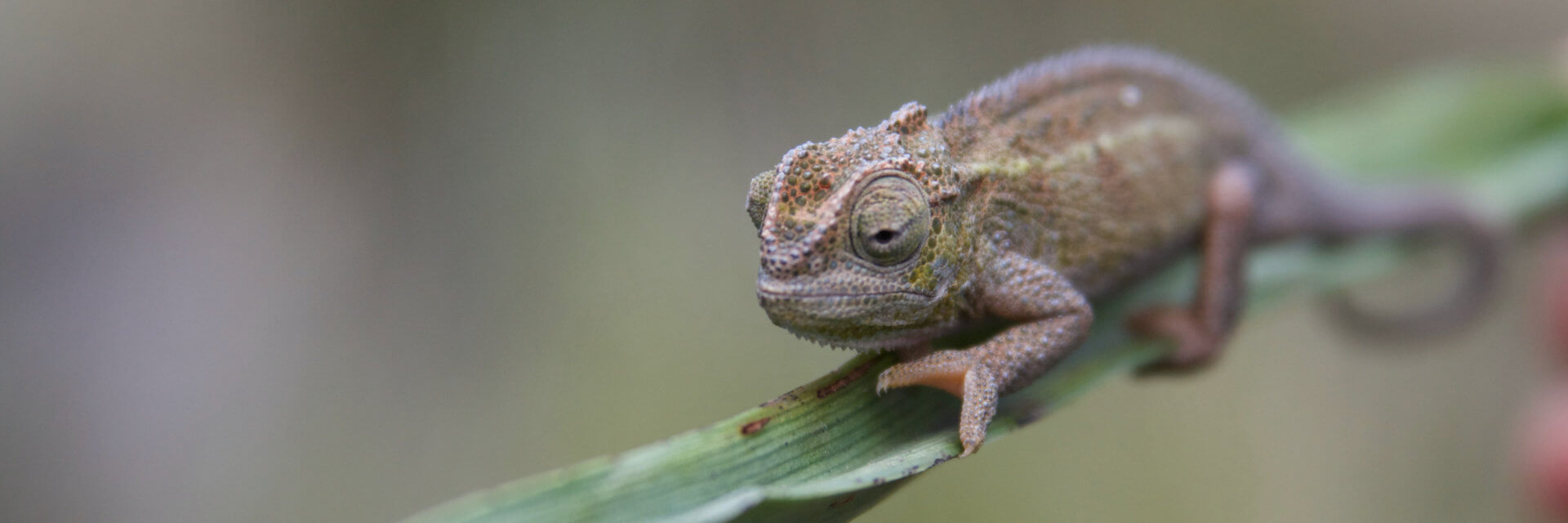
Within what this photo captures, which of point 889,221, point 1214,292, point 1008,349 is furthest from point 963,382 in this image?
point 1214,292

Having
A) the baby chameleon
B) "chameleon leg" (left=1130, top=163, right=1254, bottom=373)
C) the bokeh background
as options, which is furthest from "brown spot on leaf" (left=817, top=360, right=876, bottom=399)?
the bokeh background

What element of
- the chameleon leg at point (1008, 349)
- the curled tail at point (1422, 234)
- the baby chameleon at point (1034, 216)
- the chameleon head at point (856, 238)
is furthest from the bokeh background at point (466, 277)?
the chameleon head at point (856, 238)

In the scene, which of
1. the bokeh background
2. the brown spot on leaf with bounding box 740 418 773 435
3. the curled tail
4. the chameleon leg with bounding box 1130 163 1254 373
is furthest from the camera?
the bokeh background

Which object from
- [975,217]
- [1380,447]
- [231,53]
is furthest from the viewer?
[1380,447]

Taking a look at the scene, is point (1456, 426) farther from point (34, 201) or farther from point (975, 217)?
point (34, 201)

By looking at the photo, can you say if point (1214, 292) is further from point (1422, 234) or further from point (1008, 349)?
point (1422, 234)

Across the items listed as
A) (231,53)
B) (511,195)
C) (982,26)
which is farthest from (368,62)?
(982,26)

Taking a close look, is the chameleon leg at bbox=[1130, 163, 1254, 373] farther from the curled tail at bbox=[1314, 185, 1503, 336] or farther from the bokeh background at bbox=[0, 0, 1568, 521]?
the bokeh background at bbox=[0, 0, 1568, 521]
